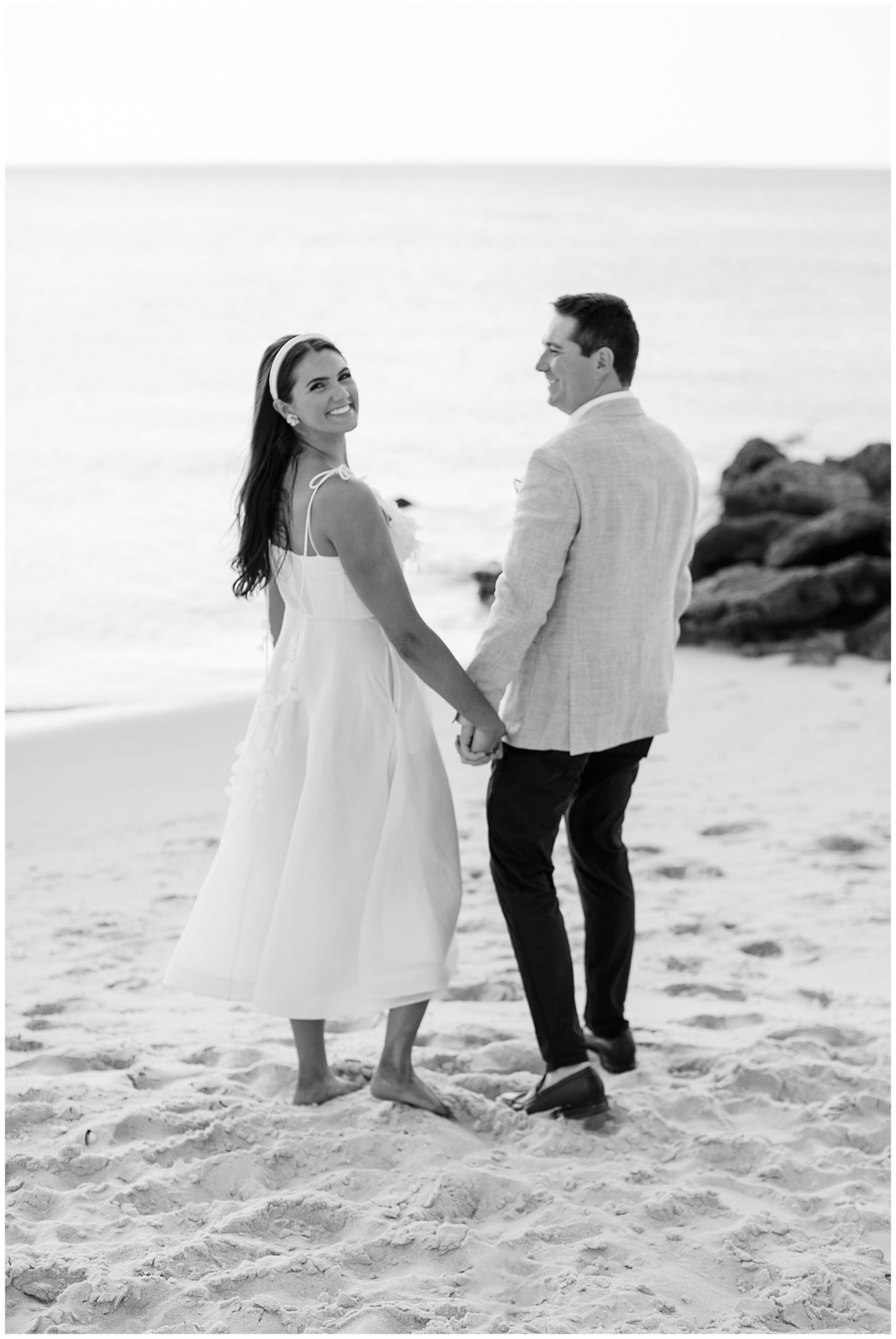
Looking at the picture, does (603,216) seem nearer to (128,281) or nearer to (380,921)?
(128,281)

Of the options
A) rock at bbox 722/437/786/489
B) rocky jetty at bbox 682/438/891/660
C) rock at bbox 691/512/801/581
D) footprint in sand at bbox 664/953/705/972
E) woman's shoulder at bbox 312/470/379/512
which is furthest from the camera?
rock at bbox 722/437/786/489

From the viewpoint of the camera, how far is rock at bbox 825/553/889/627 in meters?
8.58

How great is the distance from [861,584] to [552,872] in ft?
18.9

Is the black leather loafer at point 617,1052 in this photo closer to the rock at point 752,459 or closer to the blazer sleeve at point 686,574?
the blazer sleeve at point 686,574

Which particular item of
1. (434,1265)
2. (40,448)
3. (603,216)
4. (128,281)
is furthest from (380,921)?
(603,216)

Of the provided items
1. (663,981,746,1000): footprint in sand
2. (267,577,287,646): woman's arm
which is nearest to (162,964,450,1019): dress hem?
(267,577,287,646): woman's arm

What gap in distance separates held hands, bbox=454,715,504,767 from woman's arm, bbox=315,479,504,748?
0.05 ft

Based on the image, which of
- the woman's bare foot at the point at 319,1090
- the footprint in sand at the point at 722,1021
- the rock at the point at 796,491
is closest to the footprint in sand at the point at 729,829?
the footprint in sand at the point at 722,1021

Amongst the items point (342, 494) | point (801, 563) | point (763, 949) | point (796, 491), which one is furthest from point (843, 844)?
point (796, 491)

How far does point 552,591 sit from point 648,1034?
5.29 ft

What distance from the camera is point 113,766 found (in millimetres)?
6652

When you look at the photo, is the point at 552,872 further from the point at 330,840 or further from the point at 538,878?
the point at 330,840

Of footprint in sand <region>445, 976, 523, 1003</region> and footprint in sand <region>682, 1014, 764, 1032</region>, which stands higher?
footprint in sand <region>445, 976, 523, 1003</region>

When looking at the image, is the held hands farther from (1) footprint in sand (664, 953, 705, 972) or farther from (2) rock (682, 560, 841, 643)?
(2) rock (682, 560, 841, 643)
